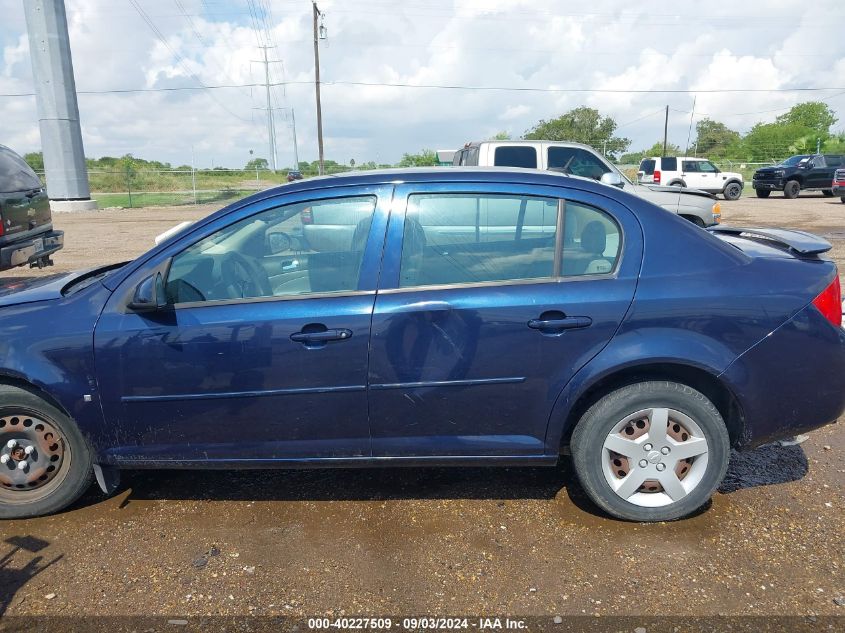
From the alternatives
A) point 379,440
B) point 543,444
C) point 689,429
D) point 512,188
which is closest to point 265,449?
point 379,440

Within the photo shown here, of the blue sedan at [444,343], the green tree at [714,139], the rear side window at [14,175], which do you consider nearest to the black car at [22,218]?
the rear side window at [14,175]

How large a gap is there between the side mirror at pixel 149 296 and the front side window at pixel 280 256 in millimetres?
69

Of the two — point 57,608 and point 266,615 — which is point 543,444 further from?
point 57,608

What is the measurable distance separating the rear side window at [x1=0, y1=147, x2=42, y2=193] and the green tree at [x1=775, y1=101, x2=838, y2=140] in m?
83.9

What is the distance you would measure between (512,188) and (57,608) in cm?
266

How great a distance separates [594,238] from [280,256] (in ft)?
5.01

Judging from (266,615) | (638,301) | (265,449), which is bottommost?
(266,615)

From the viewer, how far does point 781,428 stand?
10.1 feet

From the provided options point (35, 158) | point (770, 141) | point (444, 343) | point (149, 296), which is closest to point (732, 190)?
point (444, 343)

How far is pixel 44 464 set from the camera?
3268mm

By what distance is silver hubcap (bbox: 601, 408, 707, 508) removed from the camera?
3.04 meters

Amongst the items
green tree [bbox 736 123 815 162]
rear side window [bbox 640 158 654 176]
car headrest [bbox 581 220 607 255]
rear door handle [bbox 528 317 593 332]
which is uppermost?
green tree [bbox 736 123 815 162]

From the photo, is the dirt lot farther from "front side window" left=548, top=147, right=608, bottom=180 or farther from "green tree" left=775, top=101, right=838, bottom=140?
"green tree" left=775, top=101, right=838, bottom=140

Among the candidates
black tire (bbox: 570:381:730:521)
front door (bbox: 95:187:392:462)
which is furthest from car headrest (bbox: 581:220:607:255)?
front door (bbox: 95:187:392:462)
